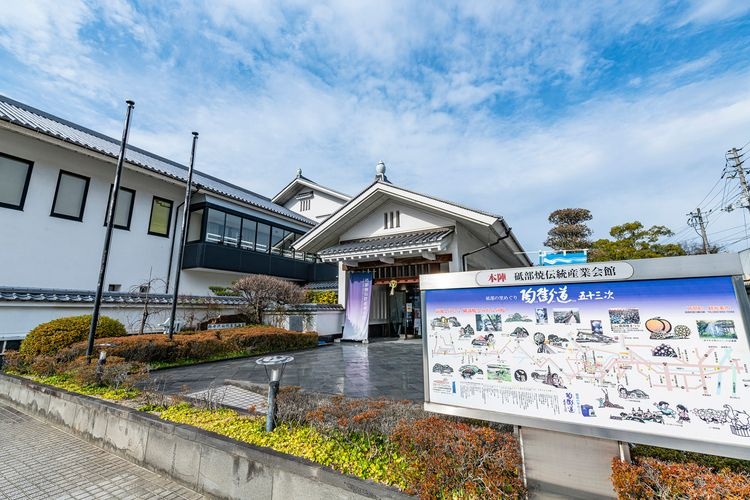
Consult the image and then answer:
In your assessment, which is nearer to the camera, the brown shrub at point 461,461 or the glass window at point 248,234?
the brown shrub at point 461,461

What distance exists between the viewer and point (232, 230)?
17.2 metres

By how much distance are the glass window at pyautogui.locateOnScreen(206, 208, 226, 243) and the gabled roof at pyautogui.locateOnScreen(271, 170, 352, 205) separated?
404 inches

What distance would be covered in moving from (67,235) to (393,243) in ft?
40.3

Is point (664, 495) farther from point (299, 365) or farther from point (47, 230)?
point (47, 230)

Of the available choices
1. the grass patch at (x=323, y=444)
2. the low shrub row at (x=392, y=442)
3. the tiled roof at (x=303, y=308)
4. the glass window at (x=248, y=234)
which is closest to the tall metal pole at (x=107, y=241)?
the low shrub row at (x=392, y=442)

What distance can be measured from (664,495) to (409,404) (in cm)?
231

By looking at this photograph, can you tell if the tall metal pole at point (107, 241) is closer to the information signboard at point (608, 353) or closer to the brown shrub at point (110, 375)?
the brown shrub at point (110, 375)

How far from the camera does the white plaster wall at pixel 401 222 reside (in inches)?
477

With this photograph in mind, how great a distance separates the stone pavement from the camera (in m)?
3.32

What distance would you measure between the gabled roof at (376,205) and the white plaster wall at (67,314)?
4.88 meters

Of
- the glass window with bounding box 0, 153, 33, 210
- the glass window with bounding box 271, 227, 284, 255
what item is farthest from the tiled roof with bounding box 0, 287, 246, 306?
the glass window with bounding box 271, 227, 284, 255

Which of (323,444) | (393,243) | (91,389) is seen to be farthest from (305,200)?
(323,444)

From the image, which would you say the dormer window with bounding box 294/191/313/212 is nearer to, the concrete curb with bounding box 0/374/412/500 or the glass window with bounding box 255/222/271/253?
the glass window with bounding box 255/222/271/253

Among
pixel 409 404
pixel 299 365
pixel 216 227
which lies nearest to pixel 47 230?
pixel 216 227
